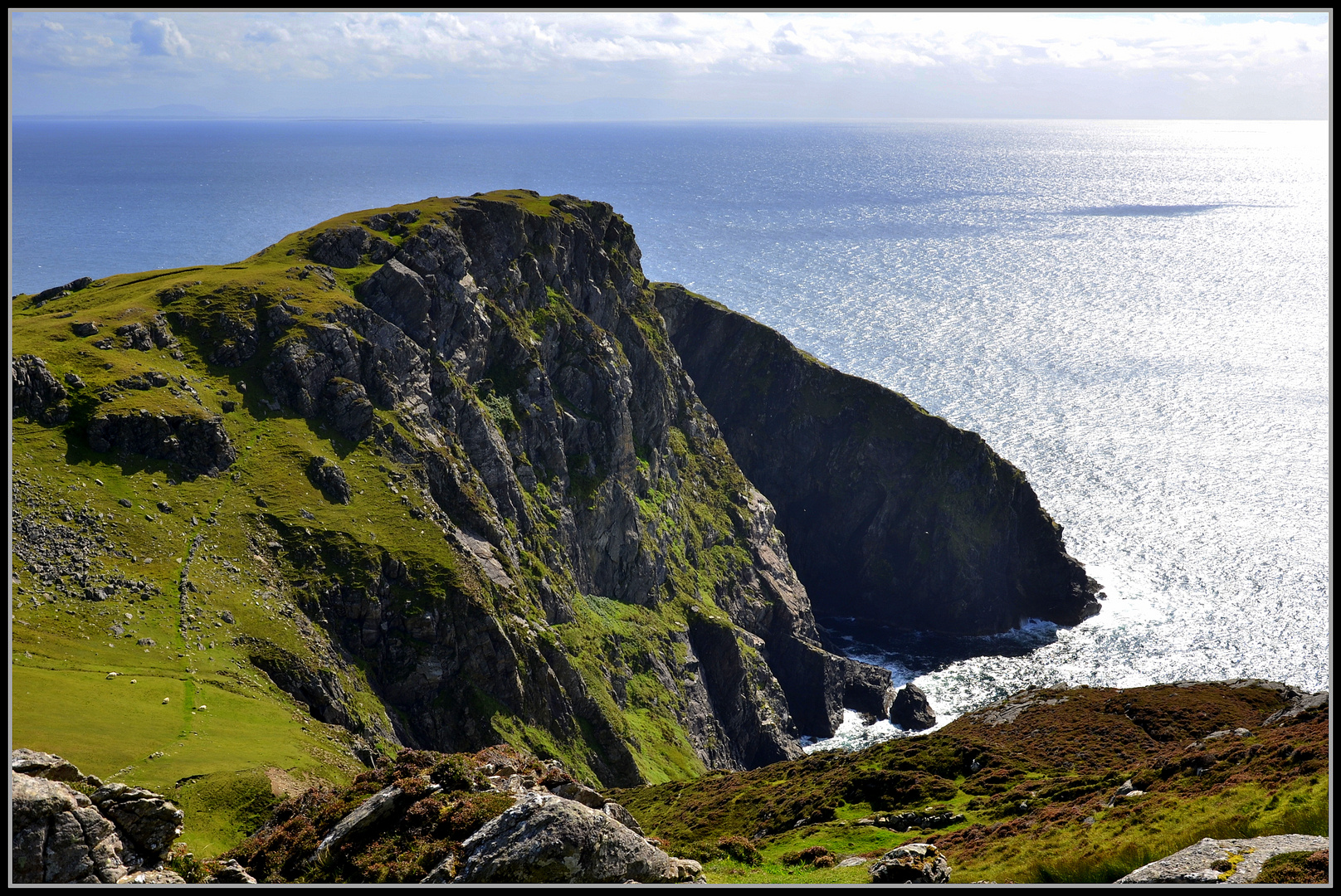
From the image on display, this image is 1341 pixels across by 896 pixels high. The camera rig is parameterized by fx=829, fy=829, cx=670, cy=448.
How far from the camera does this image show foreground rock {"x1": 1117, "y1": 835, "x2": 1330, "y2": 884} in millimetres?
20344

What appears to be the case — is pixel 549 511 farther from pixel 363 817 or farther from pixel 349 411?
pixel 363 817

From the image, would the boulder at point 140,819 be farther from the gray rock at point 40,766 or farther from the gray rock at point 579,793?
the gray rock at point 579,793

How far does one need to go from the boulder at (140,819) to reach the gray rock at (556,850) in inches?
320

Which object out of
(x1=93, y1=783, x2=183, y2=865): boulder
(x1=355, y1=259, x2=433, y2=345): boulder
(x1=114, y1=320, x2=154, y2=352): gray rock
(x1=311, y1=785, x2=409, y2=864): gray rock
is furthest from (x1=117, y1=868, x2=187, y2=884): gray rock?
(x1=355, y1=259, x2=433, y2=345): boulder

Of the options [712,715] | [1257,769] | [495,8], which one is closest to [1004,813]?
[1257,769]

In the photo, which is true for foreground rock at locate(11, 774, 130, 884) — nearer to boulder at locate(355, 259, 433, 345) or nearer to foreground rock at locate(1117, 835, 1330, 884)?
foreground rock at locate(1117, 835, 1330, 884)

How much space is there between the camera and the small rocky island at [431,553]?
3497cm

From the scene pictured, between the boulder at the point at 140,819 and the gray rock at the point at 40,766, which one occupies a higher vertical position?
the gray rock at the point at 40,766

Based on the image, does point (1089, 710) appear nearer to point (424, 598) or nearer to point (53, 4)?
point (424, 598)

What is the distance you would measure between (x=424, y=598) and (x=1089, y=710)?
178ft

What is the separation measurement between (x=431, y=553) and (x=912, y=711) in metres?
72.2

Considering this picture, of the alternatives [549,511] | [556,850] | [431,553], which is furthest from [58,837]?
[549,511]

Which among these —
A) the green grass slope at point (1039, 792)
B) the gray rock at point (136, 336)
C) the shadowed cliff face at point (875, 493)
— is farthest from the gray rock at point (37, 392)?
the shadowed cliff face at point (875, 493)

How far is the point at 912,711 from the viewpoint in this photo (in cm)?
10862
